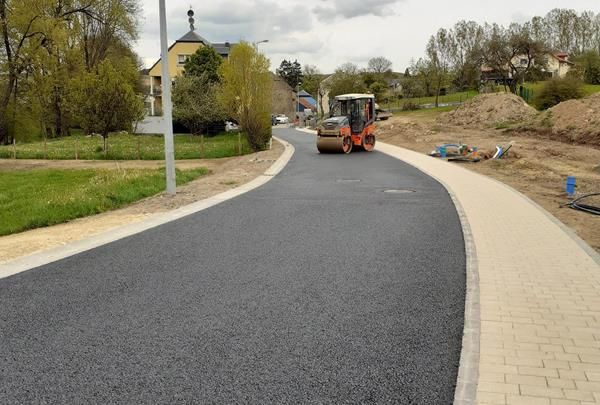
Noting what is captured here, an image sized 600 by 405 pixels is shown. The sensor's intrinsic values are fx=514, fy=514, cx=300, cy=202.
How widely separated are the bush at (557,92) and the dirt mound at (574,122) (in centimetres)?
1158

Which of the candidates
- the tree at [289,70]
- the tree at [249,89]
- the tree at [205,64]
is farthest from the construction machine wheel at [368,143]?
the tree at [289,70]

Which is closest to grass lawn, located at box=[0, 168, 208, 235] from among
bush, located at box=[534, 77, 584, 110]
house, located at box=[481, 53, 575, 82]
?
bush, located at box=[534, 77, 584, 110]

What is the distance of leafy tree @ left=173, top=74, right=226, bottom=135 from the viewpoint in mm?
42781

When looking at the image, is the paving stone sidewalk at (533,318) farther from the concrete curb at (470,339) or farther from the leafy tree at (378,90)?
the leafy tree at (378,90)

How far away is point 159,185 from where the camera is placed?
15.0m

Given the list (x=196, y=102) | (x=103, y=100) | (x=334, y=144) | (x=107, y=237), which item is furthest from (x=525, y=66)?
(x=107, y=237)

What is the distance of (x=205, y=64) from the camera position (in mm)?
47906

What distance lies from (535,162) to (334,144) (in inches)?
348

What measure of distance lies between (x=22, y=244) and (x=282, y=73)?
478 feet

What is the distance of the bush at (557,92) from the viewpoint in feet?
132

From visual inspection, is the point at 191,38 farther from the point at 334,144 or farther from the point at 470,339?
the point at 470,339

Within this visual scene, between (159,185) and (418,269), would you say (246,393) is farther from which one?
(159,185)

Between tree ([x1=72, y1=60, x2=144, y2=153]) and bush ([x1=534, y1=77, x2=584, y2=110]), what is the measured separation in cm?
3170

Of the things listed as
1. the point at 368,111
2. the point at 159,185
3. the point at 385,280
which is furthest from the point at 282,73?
the point at 385,280
